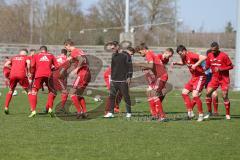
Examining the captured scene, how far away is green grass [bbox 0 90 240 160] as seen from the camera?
10695mm

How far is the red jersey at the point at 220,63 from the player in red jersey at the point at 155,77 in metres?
1.10

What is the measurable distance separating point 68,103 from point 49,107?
4.41 m

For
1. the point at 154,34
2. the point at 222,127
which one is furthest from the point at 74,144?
the point at 154,34

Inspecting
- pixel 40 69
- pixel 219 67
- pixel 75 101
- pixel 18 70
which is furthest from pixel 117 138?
pixel 18 70

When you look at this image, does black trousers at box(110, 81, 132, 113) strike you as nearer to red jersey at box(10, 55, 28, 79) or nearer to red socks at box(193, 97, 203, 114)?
red socks at box(193, 97, 203, 114)

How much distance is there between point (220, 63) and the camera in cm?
1691

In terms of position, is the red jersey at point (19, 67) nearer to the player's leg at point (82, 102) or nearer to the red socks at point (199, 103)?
the player's leg at point (82, 102)

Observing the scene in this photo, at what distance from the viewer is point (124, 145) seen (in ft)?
38.6

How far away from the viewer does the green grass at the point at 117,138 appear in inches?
421

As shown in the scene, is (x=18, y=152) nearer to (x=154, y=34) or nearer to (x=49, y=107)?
(x=49, y=107)

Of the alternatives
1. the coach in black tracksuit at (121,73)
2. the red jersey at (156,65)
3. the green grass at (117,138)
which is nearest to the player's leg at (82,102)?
the green grass at (117,138)

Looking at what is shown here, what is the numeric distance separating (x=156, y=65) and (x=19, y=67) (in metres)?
4.07

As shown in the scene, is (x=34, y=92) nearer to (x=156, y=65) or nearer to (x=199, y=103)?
(x=156, y=65)

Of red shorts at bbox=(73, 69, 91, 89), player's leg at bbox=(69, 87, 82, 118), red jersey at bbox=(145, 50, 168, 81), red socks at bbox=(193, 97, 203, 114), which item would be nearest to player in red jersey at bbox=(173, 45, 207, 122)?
red socks at bbox=(193, 97, 203, 114)
